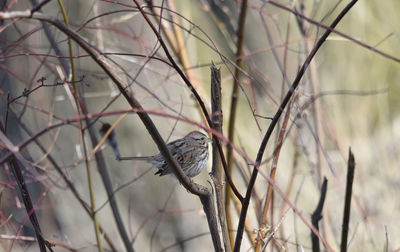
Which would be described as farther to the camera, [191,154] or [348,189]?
[191,154]

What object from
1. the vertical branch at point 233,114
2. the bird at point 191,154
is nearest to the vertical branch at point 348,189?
the vertical branch at point 233,114

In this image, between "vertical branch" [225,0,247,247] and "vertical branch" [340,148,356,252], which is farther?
"vertical branch" [225,0,247,247]

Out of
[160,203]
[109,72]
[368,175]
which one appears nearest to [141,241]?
[160,203]

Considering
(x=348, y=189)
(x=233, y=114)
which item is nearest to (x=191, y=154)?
(x=233, y=114)

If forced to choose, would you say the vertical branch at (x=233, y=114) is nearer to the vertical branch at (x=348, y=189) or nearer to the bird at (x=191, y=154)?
the bird at (x=191, y=154)

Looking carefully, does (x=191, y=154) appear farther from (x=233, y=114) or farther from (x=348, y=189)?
(x=348, y=189)

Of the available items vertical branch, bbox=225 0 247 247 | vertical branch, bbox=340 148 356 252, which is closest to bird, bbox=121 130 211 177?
vertical branch, bbox=225 0 247 247

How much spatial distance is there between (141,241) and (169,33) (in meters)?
3.77

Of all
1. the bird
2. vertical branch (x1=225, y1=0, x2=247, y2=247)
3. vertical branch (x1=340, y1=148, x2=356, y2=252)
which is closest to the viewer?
vertical branch (x1=340, y1=148, x2=356, y2=252)

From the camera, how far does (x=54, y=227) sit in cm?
519

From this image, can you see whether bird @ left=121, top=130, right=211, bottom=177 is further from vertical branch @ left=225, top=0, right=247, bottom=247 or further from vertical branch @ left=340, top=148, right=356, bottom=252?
vertical branch @ left=340, top=148, right=356, bottom=252

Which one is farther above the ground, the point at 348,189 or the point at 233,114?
the point at 233,114

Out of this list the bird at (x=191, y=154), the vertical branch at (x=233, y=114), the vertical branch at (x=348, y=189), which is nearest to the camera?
the vertical branch at (x=348, y=189)

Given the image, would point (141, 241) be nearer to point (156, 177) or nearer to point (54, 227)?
point (156, 177)
